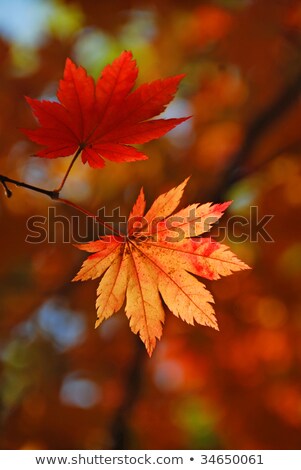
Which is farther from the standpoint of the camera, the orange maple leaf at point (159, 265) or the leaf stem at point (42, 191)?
the orange maple leaf at point (159, 265)

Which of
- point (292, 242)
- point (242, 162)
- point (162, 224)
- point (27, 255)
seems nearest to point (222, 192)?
point (242, 162)

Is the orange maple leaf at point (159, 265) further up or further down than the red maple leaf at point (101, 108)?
further down

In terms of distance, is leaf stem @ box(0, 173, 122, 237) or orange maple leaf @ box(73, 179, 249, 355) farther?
orange maple leaf @ box(73, 179, 249, 355)

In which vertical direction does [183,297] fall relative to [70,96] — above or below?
below

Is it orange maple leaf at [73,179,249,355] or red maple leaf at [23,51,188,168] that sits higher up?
red maple leaf at [23,51,188,168]

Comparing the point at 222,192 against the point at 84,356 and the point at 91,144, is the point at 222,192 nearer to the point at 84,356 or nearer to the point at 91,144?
the point at 84,356

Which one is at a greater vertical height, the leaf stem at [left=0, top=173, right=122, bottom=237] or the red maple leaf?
the red maple leaf

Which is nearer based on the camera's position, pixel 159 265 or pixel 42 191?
pixel 42 191

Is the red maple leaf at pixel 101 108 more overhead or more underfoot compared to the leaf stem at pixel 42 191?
more overhead
